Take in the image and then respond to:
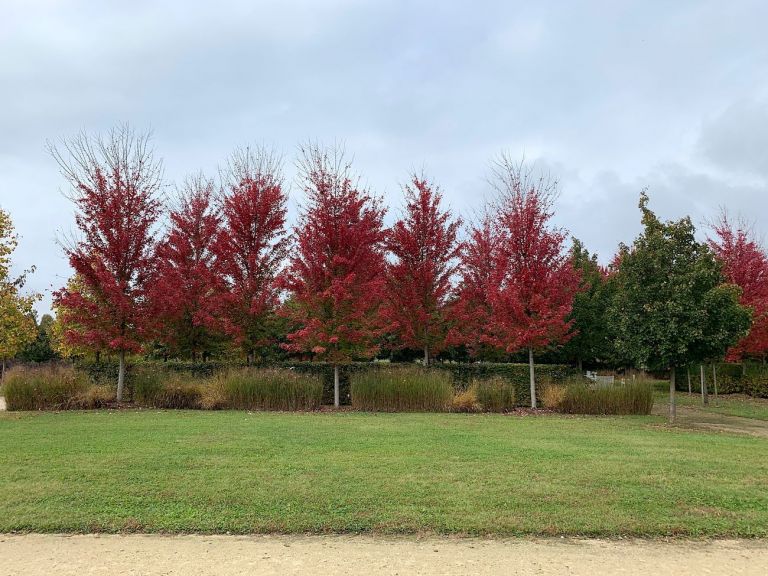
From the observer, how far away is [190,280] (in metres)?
19.6

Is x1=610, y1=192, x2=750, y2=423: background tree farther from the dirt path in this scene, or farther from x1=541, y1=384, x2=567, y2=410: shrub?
the dirt path

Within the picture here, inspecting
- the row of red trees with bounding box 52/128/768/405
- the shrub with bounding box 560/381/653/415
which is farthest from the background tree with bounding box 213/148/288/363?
the shrub with bounding box 560/381/653/415

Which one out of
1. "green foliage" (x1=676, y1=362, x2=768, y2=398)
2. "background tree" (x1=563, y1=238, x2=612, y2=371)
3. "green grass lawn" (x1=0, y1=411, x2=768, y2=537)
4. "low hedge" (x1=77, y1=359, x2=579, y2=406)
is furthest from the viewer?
"background tree" (x1=563, y1=238, x2=612, y2=371)

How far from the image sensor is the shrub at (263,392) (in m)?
15.0

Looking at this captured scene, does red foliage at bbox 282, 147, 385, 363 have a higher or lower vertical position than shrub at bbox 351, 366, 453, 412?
higher

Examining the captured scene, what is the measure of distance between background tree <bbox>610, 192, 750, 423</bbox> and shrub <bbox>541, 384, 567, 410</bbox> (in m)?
2.50

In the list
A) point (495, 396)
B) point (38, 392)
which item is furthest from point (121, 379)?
point (495, 396)

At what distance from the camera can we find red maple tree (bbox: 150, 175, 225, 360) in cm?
1739

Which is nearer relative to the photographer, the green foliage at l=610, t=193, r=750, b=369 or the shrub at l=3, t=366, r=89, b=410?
the green foliage at l=610, t=193, r=750, b=369

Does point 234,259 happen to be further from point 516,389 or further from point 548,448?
point 548,448

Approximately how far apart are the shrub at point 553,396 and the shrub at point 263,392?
6.28 meters

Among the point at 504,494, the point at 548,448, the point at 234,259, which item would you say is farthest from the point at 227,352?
the point at 504,494

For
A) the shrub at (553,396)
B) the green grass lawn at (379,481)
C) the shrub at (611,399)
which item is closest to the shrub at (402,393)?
the shrub at (553,396)

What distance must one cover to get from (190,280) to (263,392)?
642 centimetres
